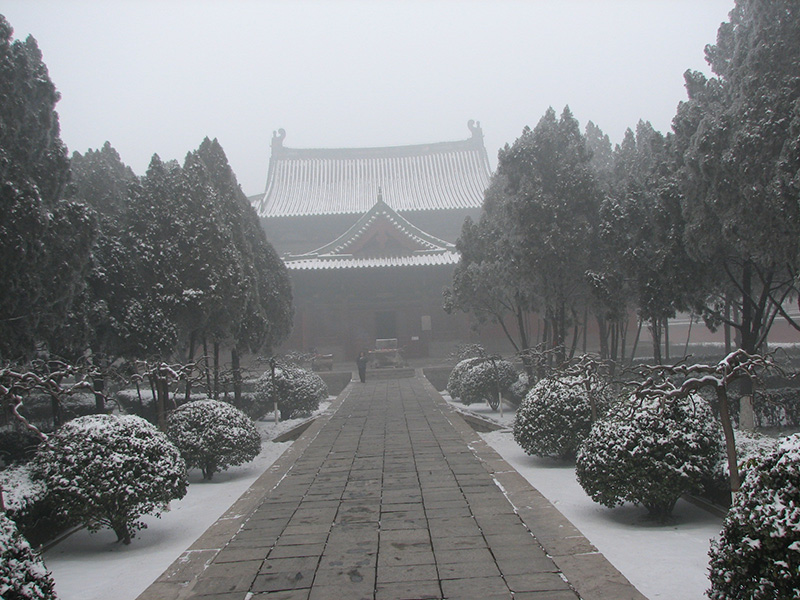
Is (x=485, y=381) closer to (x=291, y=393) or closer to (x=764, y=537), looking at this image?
(x=291, y=393)

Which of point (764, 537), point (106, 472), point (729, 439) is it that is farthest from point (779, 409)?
point (106, 472)

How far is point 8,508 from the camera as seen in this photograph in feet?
16.1

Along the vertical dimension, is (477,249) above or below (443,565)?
above

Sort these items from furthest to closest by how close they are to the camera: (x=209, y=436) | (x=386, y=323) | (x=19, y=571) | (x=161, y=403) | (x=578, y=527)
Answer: (x=386, y=323) < (x=161, y=403) < (x=209, y=436) < (x=578, y=527) < (x=19, y=571)

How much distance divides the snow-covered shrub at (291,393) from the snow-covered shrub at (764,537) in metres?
11.6

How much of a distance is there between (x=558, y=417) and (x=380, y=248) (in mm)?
18200

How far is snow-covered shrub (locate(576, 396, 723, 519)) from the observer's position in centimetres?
518

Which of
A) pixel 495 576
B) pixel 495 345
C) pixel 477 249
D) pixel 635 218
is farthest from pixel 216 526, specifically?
pixel 495 345

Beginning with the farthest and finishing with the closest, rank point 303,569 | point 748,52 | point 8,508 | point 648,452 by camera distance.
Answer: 1. point 748,52
2. point 648,452
3. point 8,508
4. point 303,569

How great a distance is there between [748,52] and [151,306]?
866 centimetres

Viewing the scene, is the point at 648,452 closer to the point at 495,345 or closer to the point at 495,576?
the point at 495,576

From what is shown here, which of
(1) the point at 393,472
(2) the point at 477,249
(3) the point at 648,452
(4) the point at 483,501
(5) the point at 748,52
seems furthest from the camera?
(2) the point at 477,249

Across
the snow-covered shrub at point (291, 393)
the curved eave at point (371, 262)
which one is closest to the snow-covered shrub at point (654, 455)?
the snow-covered shrub at point (291, 393)

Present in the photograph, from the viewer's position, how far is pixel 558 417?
7.72m
